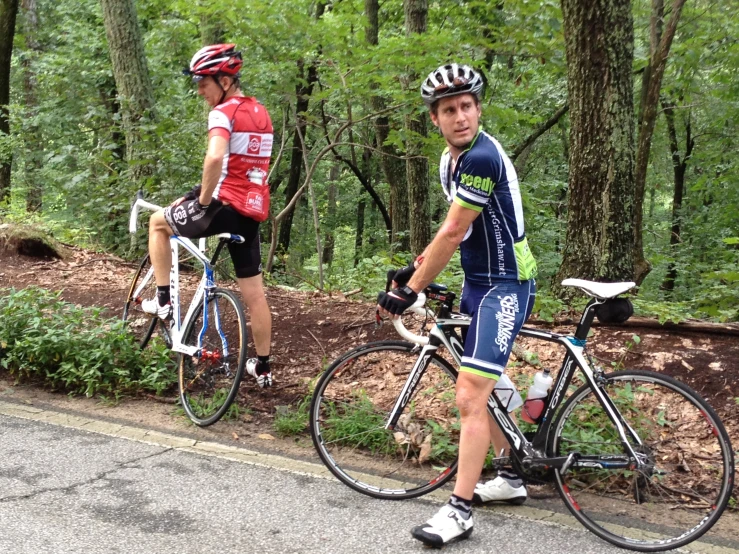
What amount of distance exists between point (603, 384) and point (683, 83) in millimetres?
10060

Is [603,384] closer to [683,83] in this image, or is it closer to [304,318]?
[304,318]

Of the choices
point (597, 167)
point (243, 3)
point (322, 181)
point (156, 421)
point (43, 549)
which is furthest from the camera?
point (322, 181)

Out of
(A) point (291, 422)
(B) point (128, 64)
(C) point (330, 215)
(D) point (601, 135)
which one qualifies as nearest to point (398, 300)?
(A) point (291, 422)

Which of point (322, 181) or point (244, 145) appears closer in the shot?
point (244, 145)

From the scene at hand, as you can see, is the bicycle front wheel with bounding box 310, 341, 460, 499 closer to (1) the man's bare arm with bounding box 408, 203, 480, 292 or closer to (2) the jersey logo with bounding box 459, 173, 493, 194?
(1) the man's bare arm with bounding box 408, 203, 480, 292

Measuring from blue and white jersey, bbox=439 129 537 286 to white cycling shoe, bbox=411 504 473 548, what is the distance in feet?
3.71

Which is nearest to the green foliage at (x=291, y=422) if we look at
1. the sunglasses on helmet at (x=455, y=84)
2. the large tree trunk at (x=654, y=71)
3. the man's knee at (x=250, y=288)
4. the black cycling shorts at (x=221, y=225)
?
the man's knee at (x=250, y=288)

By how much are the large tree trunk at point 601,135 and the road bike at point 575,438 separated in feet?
7.64

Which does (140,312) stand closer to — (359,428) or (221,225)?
(221,225)

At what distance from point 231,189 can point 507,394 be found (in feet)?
7.74

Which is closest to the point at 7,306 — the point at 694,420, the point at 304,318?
the point at 304,318

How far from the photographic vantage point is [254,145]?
4684mm

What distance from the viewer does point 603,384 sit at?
3.36 meters

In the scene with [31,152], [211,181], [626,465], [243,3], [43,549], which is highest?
[243,3]
